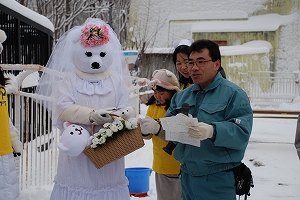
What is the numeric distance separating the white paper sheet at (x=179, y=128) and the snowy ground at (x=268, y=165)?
105 inches

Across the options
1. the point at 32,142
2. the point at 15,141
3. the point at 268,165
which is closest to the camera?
the point at 15,141

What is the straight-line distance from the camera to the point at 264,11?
27812 mm

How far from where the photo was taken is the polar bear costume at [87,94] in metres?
3.57

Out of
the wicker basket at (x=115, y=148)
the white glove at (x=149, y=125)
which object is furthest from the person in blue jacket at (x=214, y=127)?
the wicker basket at (x=115, y=148)

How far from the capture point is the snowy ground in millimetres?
5836

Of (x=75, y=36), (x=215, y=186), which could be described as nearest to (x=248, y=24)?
(x=75, y=36)

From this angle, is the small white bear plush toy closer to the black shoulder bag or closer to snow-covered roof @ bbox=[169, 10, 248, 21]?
the black shoulder bag

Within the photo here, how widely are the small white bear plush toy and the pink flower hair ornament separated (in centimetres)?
75

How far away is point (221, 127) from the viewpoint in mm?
2791

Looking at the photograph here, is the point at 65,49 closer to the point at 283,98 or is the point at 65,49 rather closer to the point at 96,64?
the point at 96,64

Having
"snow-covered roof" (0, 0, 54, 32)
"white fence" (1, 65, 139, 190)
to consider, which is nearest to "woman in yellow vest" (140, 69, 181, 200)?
"white fence" (1, 65, 139, 190)

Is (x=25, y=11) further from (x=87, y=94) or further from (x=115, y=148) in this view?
(x=115, y=148)

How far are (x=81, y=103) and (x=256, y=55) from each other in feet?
68.6

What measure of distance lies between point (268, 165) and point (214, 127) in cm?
546
